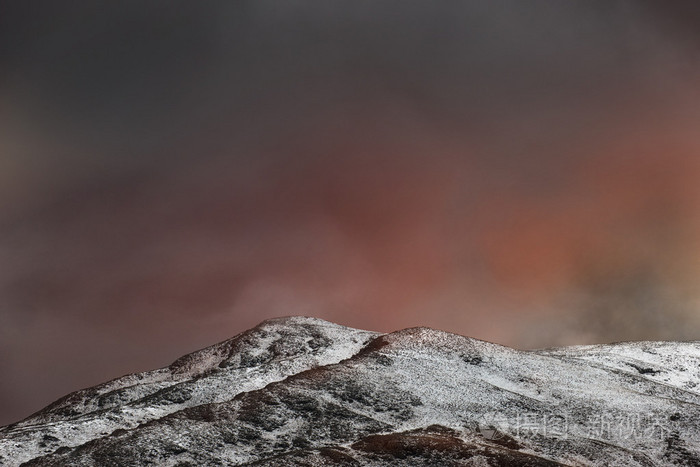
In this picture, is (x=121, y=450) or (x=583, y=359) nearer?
(x=121, y=450)

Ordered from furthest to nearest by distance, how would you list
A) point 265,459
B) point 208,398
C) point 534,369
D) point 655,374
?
point 655,374
point 534,369
point 208,398
point 265,459

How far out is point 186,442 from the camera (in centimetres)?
8244

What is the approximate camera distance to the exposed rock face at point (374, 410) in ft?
266

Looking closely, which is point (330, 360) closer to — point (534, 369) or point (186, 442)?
point (534, 369)

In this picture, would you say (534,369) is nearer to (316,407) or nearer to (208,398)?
(316,407)

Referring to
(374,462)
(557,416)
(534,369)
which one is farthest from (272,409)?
(534,369)

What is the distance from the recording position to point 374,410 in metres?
97.0

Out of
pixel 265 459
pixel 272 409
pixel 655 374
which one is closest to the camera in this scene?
pixel 265 459

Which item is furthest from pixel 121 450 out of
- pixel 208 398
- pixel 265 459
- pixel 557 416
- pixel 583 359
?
pixel 583 359

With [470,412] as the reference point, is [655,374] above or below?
above

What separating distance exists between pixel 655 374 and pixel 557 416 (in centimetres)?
4536

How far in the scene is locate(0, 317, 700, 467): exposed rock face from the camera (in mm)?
81000

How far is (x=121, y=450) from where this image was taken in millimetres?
79750

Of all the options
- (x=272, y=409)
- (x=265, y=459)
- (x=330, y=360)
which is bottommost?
(x=265, y=459)
